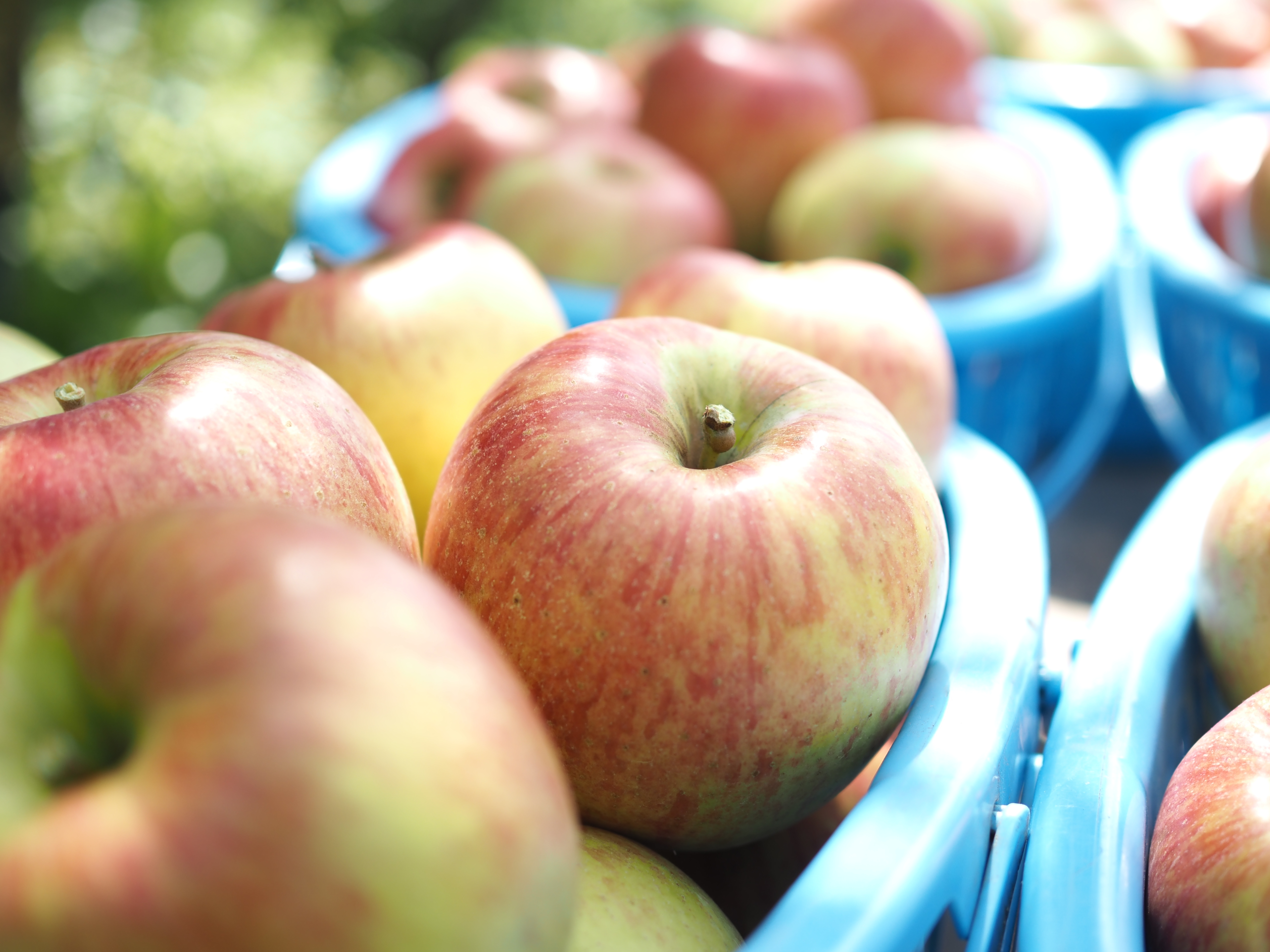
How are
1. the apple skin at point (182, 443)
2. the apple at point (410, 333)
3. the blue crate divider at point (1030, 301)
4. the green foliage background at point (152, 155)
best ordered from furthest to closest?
the green foliage background at point (152, 155) → the blue crate divider at point (1030, 301) → the apple at point (410, 333) → the apple skin at point (182, 443)

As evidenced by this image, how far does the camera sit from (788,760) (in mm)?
490

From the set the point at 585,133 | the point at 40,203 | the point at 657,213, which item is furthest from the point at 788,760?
the point at 40,203

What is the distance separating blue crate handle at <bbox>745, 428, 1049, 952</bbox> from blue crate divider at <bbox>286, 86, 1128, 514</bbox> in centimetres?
41

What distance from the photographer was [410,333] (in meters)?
0.70

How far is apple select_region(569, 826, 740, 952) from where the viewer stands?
1.46 feet

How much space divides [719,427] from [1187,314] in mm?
843

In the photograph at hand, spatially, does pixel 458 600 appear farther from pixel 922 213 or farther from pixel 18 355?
pixel 922 213

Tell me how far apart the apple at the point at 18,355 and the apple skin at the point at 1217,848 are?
0.61m

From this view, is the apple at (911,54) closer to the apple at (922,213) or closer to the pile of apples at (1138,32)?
the apple at (922,213)

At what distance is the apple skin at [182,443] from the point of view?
42cm

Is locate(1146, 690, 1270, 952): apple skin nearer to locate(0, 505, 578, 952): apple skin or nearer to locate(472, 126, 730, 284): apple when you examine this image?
locate(0, 505, 578, 952): apple skin

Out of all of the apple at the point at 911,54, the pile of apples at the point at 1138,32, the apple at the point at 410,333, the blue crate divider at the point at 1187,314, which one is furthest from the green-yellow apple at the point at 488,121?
the pile of apples at the point at 1138,32

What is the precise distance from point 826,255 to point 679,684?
795 millimetres

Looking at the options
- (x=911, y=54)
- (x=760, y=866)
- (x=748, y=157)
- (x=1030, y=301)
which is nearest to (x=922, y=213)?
(x=1030, y=301)
